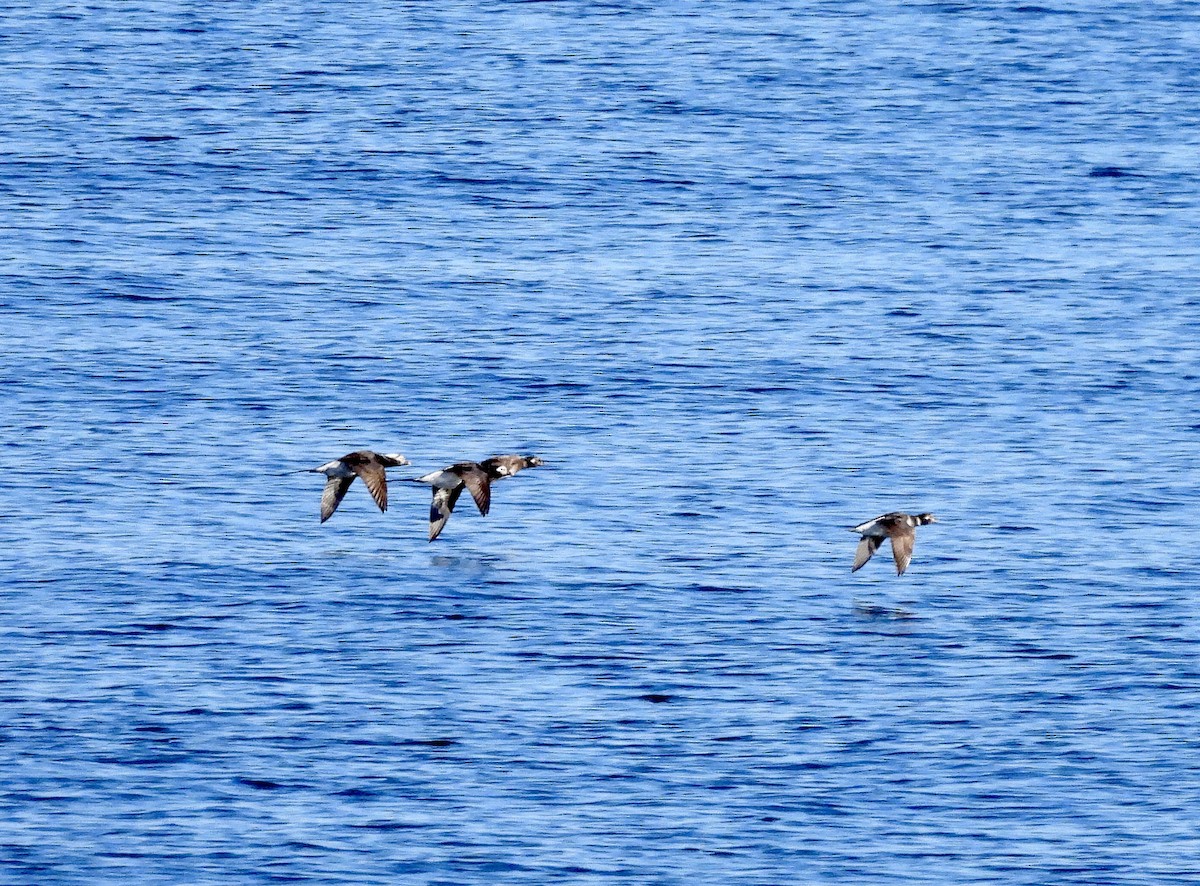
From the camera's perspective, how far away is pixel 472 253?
43.1 metres

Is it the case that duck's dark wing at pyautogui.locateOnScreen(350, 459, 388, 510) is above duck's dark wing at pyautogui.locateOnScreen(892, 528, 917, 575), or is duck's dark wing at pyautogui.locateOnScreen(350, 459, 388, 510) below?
above

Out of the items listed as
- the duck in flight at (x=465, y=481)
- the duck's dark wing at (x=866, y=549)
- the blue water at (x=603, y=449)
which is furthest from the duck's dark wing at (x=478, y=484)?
the duck's dark wing at (x=866, y=549)

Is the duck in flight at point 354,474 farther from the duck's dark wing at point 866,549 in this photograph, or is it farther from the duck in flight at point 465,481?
the duck's dark wing at point 866,549

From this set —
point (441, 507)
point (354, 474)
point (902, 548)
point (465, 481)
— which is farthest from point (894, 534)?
point (354, 474)

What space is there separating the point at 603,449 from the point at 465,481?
432cm

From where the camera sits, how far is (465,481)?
2870 cm

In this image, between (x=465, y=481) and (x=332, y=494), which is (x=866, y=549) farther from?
(x=332, y=494)

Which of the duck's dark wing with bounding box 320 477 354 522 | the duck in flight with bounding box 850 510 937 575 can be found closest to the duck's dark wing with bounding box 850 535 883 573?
the duck in flight with bounding box 850 510 937 575

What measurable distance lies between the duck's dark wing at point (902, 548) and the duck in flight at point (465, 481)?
194 inches

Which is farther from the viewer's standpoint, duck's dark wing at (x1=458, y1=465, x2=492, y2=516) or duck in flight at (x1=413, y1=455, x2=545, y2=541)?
duck in flight at (x1=413, y1=455, x2=545, y2=541)

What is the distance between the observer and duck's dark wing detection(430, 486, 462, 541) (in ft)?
95.9

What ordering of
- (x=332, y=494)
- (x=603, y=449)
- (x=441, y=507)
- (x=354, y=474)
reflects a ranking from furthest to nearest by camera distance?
(x=603, y=449) < (x=441, y=507) < (x=332, y=494) < (x=354, y=474)

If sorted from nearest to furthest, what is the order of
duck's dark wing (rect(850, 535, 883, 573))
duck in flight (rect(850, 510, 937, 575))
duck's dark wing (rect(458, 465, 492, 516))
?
duck in flight (rect(850, 510, 937, 575)) → duck's dark wing (rect(850, 535, 883, 573)) → duck's dark wing (rect(458, 465, 492, 516))

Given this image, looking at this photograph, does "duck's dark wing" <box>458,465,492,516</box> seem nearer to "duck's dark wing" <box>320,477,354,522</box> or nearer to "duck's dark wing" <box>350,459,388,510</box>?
"duck's dark wing" <box>350,459,388,510</box>
